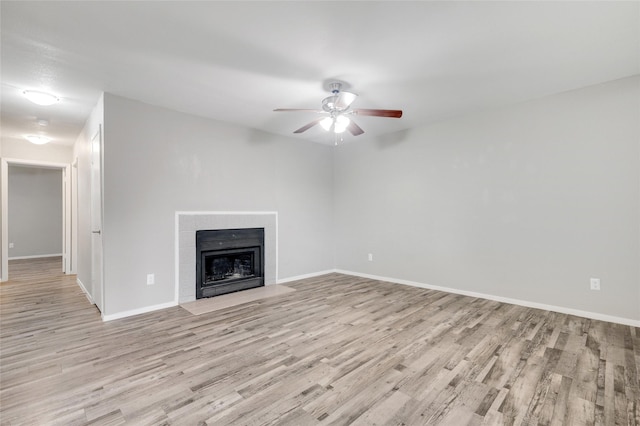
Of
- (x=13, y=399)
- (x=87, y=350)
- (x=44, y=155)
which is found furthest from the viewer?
(x=44, y=155)

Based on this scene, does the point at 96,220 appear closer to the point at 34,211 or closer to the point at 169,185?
the point at 169,185

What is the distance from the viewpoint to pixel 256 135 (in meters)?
4.70

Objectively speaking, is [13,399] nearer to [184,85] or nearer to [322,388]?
[322,388]

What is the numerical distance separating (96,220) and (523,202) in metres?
5.42

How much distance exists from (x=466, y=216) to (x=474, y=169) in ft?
2.22

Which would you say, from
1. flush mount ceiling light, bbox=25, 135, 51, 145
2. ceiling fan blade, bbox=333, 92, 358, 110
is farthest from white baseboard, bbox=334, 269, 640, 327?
flush mount ceiling light, bbox=25, 135, 51, 145

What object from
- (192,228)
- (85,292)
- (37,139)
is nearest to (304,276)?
(192,228)

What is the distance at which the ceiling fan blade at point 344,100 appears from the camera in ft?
9.87

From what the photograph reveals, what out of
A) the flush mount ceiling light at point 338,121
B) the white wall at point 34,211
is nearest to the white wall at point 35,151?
the white wall at point 34,211

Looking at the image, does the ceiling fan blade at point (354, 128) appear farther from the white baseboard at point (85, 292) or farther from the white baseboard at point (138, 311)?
the white baseboard at point (85, 292)

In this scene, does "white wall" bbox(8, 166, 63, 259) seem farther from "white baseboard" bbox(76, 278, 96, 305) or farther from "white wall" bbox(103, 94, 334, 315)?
"white wall" bbox(103, 94, 334, 315)

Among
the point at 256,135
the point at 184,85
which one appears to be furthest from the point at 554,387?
the point at 256,135

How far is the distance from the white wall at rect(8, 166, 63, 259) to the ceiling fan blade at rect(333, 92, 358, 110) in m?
8.84

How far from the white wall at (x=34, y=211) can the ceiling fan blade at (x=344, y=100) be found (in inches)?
348
